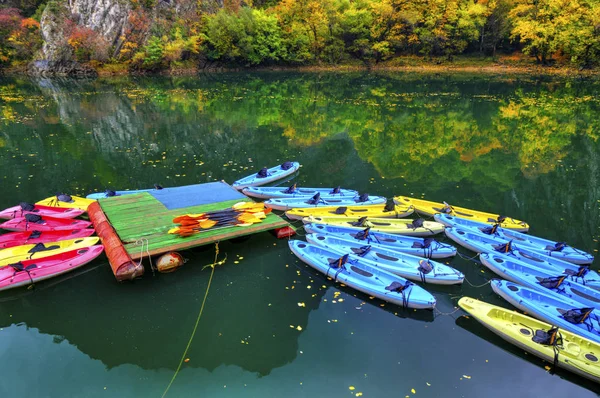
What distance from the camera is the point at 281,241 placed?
12555 millimetres

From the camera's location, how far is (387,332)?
8.80 m

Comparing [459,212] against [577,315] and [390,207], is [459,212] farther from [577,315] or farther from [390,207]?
[577,315]

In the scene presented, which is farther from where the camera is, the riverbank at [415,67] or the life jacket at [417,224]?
the riverbank at [415,67]

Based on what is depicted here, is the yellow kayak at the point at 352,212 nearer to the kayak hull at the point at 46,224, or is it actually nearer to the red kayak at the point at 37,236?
the red kayak at the point at 37,236

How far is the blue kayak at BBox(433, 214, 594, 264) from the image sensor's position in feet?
36.9

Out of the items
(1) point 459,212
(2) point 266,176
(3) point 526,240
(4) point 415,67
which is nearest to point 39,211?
(2) point 266,176

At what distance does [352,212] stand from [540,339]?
23.6ft

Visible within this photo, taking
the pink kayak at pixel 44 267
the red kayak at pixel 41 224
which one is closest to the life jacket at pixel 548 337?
the pink kayak at pixel 44 267

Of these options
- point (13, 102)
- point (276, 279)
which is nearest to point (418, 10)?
point (13, 102)

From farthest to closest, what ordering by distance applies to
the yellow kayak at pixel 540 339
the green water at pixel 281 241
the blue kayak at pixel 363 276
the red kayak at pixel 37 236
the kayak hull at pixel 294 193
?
the kayak hull at pixel 294 193 < the red kayak at pixel 37 236 < the blue kayak at pixel 363 276 < the green water at pixel 281 241 < the yellow kayak at pixel 540 339

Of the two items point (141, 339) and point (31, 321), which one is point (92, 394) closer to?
point (141, 339)

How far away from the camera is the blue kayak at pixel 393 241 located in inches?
452

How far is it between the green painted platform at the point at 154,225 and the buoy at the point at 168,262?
200 mm

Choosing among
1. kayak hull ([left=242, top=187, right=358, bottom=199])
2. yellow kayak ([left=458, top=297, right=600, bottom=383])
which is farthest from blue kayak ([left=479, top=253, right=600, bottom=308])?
kayak hull ([left=242, top=187, right=358, bottom=199])
